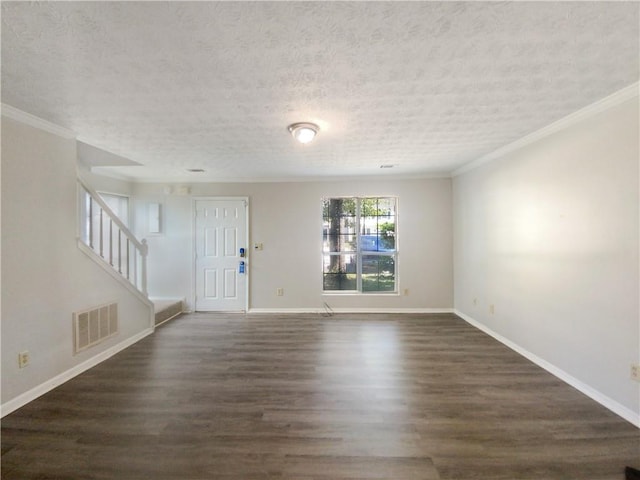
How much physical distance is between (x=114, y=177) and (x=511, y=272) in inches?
231

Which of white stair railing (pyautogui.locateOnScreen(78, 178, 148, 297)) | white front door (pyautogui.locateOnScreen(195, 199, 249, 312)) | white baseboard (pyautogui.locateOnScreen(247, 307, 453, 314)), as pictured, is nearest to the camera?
white stair railing (pyautogui.locateOnScreen(78, 178, 148, 297))

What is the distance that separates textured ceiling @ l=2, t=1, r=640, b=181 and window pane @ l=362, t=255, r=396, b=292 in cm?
A: 246

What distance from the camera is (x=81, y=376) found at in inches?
99.3

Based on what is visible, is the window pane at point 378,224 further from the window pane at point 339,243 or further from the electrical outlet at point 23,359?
the electrical outlet at point 23,359

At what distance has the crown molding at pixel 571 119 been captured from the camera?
73.1 inches

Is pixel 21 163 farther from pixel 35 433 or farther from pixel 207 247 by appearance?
pixel 207 247

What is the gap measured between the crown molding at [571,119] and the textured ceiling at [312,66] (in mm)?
81

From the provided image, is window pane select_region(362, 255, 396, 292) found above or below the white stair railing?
below

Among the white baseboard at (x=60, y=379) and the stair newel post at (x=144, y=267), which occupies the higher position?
the stair newel post at (x=144, y=267)

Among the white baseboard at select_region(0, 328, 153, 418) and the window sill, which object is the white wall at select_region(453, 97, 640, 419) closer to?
the window sill

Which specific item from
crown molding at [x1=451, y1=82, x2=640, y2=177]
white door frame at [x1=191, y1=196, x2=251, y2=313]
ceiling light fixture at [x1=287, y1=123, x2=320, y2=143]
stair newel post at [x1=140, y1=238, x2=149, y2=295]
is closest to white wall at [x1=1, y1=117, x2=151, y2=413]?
stair newel post at [x1=140, y1=238, x2=149, y2=295]

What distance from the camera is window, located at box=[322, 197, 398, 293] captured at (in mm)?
4695

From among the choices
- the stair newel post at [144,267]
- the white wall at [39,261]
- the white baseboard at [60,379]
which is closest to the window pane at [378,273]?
the stair newel post at [144,267]

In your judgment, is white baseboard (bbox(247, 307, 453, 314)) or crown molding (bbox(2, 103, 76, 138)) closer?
crown molding (bbox(2, 103, 76, 138))
